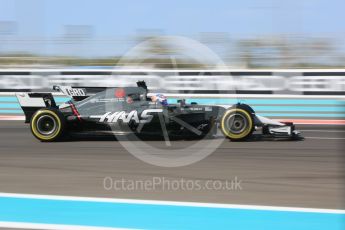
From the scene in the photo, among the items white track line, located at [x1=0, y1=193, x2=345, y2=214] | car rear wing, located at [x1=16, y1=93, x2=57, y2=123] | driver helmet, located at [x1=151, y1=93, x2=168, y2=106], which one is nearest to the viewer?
white track line, located at [x1=0, y1=193, x2=345, y2=214]

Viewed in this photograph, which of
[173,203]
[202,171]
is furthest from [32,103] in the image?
[173,203]

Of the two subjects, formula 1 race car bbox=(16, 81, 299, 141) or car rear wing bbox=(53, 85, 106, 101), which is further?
car rear wing bbox=(53, 85, 106, 101)

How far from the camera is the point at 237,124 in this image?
29.0ft

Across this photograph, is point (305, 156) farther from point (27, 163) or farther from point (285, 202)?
point (27, 163)

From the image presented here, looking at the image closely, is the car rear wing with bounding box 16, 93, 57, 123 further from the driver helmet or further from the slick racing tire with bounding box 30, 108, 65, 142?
the driver helmet

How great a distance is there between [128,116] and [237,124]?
1.71 meters

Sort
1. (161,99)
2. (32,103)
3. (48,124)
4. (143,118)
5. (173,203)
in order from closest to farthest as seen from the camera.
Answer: (173,203)
(143,118)
(161,99)
(48,124)
(32,103)

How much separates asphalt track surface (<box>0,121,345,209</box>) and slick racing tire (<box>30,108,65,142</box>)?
148mm

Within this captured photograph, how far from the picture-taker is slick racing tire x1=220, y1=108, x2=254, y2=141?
8.65 metres

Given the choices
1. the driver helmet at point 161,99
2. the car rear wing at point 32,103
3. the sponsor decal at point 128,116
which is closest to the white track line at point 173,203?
the sponsor decal at point 128,116

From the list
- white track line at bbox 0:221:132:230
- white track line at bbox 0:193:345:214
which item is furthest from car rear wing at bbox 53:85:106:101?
white track line at bbox 0:221:132:230

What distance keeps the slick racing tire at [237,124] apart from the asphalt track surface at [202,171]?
0.54ft

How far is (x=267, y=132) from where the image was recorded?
904 cm

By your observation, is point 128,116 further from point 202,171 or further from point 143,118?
point 202,171
